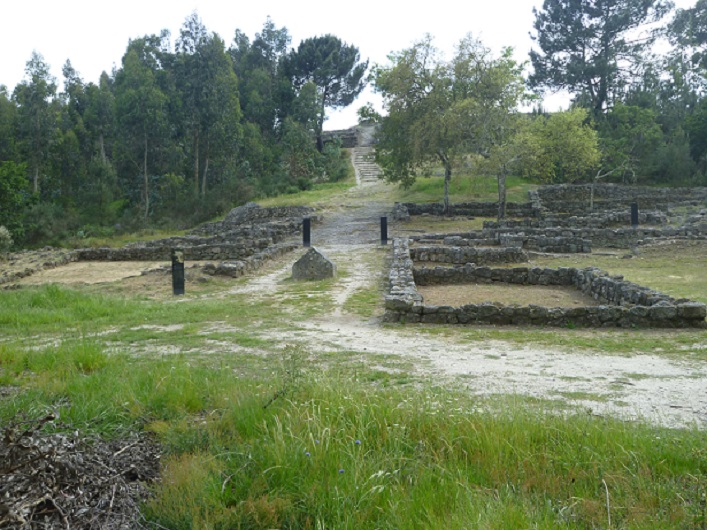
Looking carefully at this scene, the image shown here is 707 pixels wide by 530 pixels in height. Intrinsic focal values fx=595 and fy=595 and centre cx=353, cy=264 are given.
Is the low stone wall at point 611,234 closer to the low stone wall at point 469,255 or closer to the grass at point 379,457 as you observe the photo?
the low stone wall at point 469,255

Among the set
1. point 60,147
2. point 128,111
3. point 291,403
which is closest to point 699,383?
point 291,403

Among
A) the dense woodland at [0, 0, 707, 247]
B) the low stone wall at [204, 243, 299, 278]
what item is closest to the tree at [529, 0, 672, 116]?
the dense woodland at [0, 0, 707, 247]

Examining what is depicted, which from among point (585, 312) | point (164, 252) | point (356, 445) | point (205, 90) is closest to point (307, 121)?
point (205, 90)

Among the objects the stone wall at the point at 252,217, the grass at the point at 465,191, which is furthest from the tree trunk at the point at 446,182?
the stone wall at the point at 252,217

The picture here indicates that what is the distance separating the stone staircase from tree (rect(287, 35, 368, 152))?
11.2 ft

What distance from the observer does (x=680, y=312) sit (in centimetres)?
930

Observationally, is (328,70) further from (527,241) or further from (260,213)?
(527,241)

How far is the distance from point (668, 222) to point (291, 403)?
24881 mm

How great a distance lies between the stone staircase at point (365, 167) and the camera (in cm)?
4085

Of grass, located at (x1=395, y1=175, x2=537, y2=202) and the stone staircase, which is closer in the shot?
grass, located at (x1=395, y1=175, x2=537, y2=202)

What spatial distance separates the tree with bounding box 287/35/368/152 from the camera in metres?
48.2

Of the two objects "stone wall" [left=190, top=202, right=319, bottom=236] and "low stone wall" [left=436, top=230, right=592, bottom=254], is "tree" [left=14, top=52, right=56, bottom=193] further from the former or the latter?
"low stone wall" [left=436, top=230, right=592, bottom=254]

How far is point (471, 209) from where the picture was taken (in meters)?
30.8

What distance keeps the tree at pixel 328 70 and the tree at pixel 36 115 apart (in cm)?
1840
